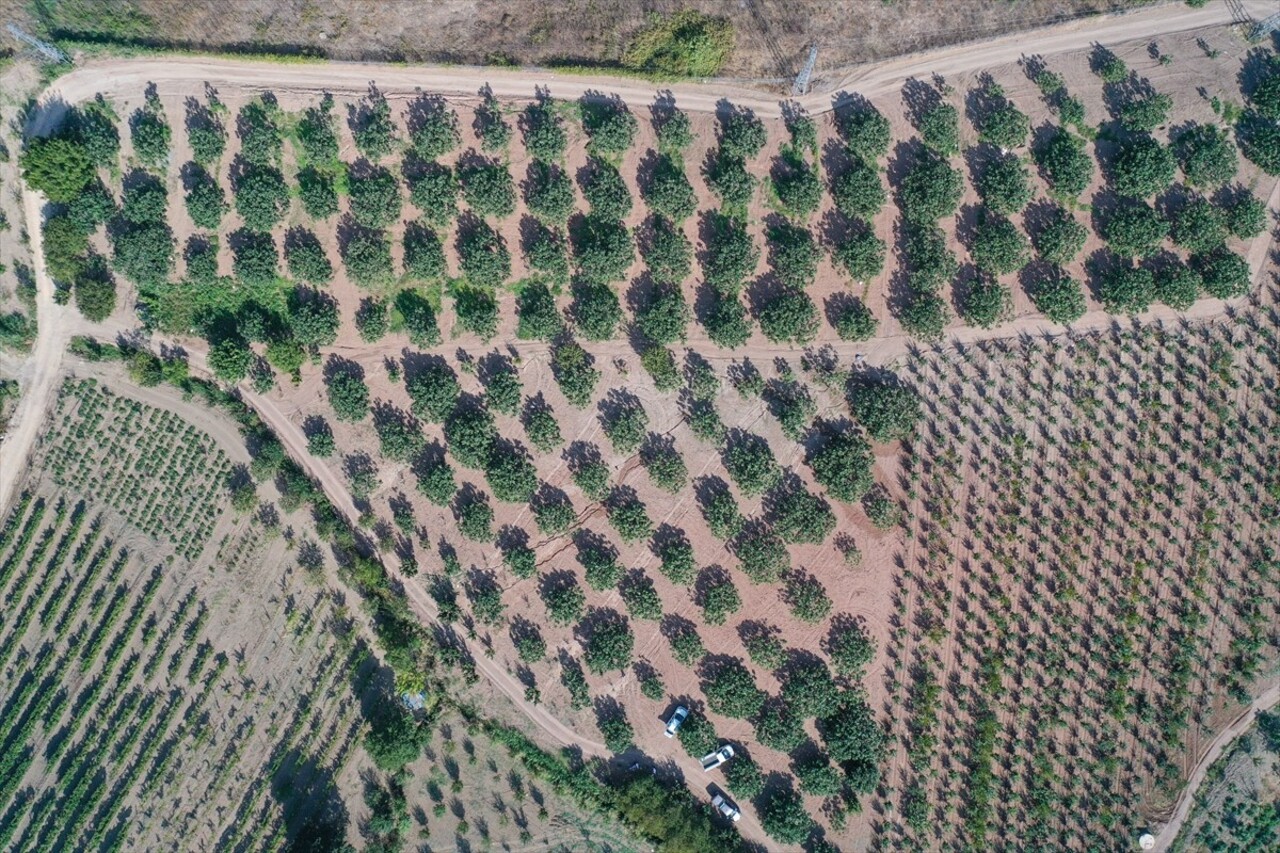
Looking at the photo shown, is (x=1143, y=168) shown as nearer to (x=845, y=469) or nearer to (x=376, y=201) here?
(x=845, y=469)

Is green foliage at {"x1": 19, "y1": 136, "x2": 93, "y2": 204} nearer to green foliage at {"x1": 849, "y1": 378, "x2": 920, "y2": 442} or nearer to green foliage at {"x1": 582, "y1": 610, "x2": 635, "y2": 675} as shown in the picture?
green foliage at {"x1": 582, "y1": 610, "x2": 635, "y2": 675}

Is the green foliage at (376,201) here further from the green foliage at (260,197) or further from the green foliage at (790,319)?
the green foliage at (790,319)

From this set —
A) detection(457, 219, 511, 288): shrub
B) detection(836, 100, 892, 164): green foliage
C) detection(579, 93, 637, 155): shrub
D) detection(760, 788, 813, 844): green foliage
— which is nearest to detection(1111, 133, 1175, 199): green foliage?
detection(836, 100, 892, 164): green foliage

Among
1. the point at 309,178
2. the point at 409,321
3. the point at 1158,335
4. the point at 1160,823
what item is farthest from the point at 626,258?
the point at 1160,823

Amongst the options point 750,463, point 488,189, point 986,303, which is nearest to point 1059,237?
point 986,303

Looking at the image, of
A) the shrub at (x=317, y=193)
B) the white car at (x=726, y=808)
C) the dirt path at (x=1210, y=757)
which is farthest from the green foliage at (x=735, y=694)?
the shrub at (x=317, y=193)

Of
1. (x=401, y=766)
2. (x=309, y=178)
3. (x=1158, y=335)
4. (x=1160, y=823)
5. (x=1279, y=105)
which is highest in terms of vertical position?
(x=1279, y=105)

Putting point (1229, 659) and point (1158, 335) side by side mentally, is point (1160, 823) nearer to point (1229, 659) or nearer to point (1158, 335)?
point (1229, 659)
